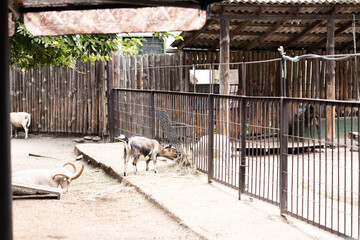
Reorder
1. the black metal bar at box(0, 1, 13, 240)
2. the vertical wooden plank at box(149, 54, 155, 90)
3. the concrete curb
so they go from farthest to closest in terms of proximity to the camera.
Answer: the vertical wooden plank at box(149, 54, 155, 90), the concrete curb, the black metal bar at box(0, 1, 13, 240)

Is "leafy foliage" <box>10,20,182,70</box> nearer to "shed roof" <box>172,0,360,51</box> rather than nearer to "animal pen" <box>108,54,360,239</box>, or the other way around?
"animal pen" <box>108,54,360,239</box>

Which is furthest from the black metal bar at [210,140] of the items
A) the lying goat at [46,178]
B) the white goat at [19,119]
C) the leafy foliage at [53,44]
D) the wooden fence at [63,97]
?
the white goat at [19,119]

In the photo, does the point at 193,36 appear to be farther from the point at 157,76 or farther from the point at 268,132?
the point at 268,132

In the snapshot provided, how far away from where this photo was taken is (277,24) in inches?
520

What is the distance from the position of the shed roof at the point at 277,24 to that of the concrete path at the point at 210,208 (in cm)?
420

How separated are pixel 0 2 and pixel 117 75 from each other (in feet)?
37.7

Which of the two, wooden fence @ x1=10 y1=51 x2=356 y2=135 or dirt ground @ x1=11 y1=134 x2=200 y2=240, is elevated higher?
wooden fence @ x1=10 y1=51 x2=356 y2=135

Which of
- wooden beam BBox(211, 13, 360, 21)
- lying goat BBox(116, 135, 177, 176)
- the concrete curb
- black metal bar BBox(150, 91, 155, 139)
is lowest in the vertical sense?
the concrete curb

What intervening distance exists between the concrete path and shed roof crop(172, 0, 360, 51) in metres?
4.20

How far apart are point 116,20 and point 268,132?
119 inches

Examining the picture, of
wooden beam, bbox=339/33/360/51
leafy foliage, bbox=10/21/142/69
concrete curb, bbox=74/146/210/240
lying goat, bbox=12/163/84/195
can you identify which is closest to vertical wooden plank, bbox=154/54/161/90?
concrete curb, bbox=74/146/210/240

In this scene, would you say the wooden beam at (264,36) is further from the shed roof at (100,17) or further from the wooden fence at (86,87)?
the shed roof at (100,17)

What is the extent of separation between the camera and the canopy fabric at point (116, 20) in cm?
433

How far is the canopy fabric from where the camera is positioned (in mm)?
4332
